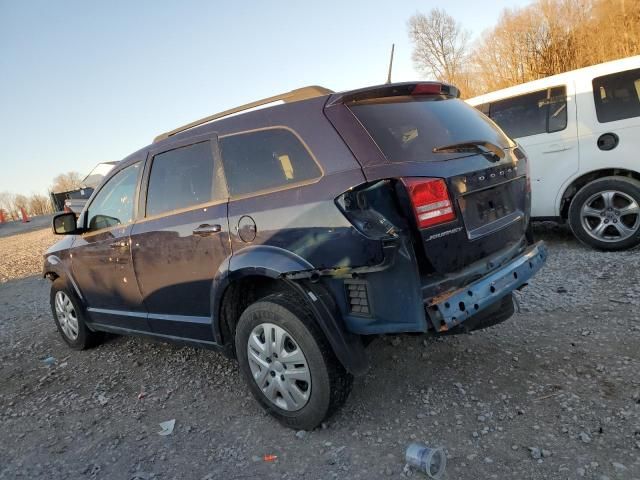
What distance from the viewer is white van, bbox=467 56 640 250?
4.80 meters

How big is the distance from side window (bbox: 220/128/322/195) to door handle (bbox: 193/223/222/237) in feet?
0.79

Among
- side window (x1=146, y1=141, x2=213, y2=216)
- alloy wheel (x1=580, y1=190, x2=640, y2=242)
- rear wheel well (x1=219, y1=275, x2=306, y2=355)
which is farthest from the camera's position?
alloy wheel (x1=580, y1=190, x2=640, y2=242)

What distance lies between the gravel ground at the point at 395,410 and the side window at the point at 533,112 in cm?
197

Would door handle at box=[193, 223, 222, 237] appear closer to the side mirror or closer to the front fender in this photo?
the side mirror

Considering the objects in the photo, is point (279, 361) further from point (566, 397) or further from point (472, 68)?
point (472, 68)

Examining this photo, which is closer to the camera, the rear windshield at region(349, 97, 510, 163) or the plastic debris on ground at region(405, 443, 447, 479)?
the plastic debris on ground at region(405, 443, 447, 479)

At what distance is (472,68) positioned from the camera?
29.0m

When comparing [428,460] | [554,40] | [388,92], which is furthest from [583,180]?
[554,40]

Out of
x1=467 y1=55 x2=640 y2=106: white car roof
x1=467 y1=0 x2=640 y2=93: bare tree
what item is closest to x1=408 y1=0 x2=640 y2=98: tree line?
x1=467 y1=0 x2=640 y2=93: bare tree

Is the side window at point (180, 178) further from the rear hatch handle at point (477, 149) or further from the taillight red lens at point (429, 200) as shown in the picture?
the rear hatch handle at point (477, 149)

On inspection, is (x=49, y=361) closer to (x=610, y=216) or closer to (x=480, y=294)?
(x=480, y=294)

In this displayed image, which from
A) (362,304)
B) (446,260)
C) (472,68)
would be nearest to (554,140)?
(446,260)

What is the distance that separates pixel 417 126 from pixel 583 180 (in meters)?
3.56

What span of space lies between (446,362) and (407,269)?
134 centimetres
